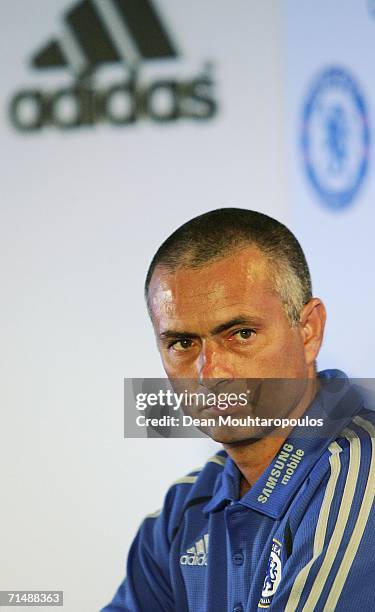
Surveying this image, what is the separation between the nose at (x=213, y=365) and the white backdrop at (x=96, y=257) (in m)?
0.42

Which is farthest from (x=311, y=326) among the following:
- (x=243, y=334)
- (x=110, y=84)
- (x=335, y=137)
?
(x=110, y=84)

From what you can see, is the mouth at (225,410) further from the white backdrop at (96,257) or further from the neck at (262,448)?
the white backdrop at (96,257)

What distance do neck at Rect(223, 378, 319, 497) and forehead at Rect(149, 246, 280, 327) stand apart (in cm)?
15

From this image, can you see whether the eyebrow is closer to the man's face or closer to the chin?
the man's face

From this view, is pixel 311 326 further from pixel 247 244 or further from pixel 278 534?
pixel 278 534

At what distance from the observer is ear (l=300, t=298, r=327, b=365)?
50.2 inches

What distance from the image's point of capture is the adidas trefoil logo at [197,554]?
1.31 m

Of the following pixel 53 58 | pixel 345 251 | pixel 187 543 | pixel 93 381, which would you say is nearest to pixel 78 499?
pixel 93 381

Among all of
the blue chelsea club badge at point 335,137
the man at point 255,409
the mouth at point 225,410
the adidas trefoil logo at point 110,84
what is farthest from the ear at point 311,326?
the adidas trefoil logo at point 110,84

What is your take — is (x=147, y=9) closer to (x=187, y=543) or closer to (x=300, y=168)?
(x=300, y=168)

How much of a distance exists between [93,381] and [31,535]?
0.30m

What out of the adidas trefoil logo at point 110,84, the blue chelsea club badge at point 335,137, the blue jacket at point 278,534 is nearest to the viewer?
the blue jacket at point 278,534

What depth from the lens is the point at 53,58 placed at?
179 centimetres

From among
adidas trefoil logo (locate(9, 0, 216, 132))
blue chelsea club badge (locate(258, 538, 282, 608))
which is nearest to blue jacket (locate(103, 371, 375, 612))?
blue chelsea club badge (locate(258, 538, 282, 608))
